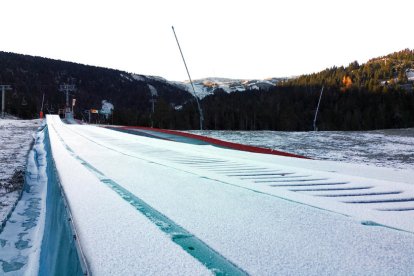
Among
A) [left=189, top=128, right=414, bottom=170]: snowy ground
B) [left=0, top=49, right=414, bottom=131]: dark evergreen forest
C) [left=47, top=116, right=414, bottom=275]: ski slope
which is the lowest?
[left=189, top=128, right=414, bottom=170]: snowy ground

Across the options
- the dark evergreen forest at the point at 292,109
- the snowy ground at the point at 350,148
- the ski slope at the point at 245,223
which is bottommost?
the snowy ground at the point at 350,148

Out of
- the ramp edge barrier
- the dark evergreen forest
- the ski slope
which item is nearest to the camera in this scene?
the ski slope

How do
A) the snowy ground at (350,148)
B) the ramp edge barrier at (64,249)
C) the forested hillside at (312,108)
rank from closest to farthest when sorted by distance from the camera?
the ramp edge barrier at (64,249) → the snowy ground at (350,148) → the forested hillside at (312,108)

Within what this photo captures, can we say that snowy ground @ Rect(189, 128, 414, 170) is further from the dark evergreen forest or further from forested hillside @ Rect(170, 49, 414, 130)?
forested hillside @ Rect(170, 49, 414, 130)

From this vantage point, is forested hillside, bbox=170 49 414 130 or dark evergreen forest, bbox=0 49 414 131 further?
forested hillside, bbox=170 49 414 130

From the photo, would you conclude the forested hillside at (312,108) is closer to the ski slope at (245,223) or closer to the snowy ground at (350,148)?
the snowy ground at (350,148)

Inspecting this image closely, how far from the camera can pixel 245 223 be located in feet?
11.0

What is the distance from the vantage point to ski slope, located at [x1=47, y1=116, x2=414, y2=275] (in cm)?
240

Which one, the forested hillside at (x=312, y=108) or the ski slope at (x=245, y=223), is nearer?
the ski slope at (x=245, y=223)

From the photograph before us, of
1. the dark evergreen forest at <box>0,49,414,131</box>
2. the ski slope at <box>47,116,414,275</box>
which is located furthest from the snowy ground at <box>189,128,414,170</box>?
the dark evergreen forest at <box>0,49,414,131</box>

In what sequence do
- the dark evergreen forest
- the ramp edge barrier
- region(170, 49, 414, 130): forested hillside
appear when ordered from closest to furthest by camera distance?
1. the ramp edge barrier
2. the dark evergreen forest
3. region(170, 49, 414, 130): forested hillside

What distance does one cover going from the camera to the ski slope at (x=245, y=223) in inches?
94.3

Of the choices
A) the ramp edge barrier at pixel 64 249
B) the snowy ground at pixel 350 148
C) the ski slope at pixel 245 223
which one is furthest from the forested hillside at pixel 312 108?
the ramp edge barrier at pixel 64 249

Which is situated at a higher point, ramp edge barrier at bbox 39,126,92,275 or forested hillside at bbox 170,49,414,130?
forested hillside at bbox 170,49,414,130
